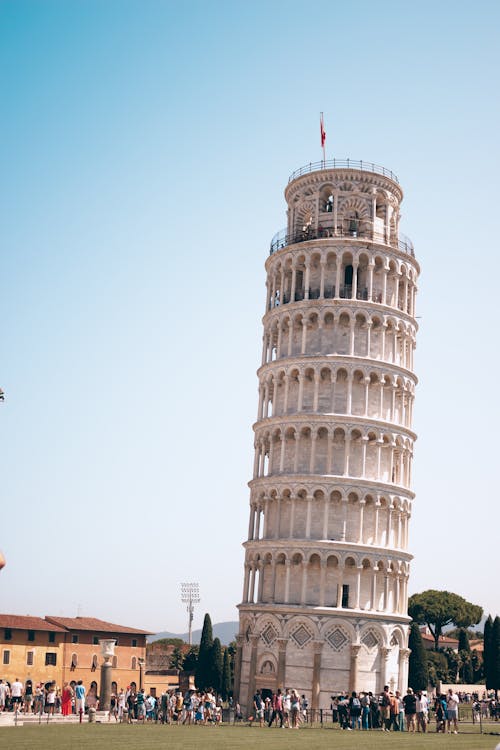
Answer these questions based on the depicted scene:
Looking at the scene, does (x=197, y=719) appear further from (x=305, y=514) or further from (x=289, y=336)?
(x=289, y=336)

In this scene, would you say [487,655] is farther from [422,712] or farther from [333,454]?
[422,712]

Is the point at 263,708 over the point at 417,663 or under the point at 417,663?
under

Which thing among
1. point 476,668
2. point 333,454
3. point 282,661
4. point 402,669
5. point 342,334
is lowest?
point 476,668

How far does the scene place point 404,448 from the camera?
6369 cm

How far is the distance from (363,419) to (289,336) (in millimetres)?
7666

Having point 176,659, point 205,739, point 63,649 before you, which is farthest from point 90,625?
point 205,739

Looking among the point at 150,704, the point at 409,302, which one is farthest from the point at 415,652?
the point at 150,704

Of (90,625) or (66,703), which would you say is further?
(90,625)

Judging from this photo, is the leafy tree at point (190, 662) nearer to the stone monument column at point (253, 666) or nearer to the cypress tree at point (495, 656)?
the cypress tree at point (495, 656)

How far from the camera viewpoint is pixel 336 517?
6053cm

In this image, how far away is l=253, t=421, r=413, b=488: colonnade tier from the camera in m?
61.3

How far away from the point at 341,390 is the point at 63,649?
146ft

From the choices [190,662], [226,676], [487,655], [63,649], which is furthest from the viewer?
[190,662]

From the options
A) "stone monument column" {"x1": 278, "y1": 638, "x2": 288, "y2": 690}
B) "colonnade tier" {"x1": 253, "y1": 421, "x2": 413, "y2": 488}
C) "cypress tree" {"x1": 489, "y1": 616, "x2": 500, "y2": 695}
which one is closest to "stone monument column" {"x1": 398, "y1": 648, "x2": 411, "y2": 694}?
"stone monument column" {"x1": 278, "y1": 638, "x2": 288, "y2": 690}
